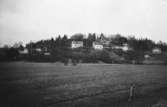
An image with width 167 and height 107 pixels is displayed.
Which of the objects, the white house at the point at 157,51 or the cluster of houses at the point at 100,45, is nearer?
the white house at the point at 157,51

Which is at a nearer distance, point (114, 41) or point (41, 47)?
point (41, 47)

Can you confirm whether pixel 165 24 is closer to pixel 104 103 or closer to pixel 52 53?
pixel 104 103

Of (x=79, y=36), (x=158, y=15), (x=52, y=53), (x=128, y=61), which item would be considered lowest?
(x=128, y=61)

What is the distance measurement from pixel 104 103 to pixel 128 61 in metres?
48.3

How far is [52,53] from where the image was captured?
2104 inches

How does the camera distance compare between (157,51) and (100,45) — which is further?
(100,45)

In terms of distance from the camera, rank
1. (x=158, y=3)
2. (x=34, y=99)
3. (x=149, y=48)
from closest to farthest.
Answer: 1. (x=34, y=99)
2. (x=158, y=3)
3. (x=149, y=48)

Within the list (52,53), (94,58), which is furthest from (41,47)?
(94,58)

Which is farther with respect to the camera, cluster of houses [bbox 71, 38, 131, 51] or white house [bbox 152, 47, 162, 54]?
cluster of houses [bbox 71, 38, 131, 51]

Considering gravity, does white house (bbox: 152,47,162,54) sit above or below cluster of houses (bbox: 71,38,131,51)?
below

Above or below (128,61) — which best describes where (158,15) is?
above

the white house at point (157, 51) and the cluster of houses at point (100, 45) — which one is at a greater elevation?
the cluster of houses at point (100, 45)

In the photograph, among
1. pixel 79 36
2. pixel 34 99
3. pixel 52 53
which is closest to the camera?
pixel 34 99

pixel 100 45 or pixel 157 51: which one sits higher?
pixel 100 45
